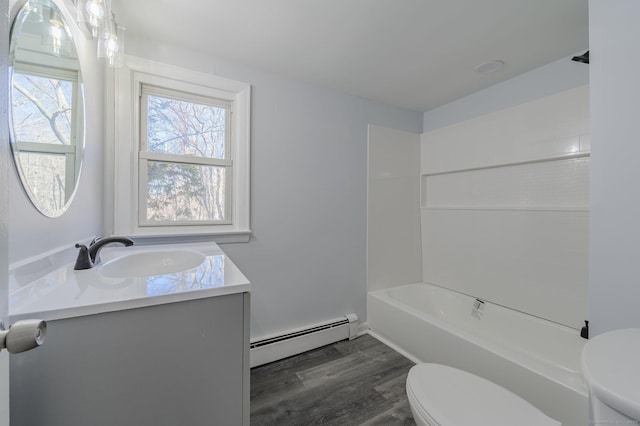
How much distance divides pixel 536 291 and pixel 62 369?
2.73 metres

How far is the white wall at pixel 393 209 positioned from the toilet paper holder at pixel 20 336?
2.33 m

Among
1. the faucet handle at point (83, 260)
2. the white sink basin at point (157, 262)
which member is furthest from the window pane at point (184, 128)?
the faucet handle at point (83, 260)

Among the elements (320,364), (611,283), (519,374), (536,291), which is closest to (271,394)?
(320,364)

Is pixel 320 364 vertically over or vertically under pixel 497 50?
under

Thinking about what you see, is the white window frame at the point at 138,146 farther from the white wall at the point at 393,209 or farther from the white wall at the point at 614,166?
the white wall at the point at 614,166

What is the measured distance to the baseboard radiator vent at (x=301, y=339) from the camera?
1.93 m

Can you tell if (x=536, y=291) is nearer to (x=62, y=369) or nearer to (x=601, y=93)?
(x=601, y=93)

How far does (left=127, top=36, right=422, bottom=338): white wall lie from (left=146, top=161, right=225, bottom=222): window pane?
29 centimetres

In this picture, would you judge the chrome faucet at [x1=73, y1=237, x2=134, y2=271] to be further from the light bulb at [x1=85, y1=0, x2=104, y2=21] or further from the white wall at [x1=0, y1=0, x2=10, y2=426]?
the light bulb at [x1=85, y1=0, x2=104, y2=21]

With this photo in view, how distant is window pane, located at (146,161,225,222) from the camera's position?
68.8 inches

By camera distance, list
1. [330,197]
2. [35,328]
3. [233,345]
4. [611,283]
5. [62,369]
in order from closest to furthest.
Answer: [35,328]
[62,369]
[233,345]
[611,283]
[330,197]

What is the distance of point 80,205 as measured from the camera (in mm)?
1205

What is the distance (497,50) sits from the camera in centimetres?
175

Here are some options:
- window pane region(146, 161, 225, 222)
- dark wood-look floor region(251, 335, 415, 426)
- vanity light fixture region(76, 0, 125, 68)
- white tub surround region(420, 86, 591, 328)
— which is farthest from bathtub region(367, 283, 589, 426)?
vanity light fixture region(76, 0, 125, 68)
